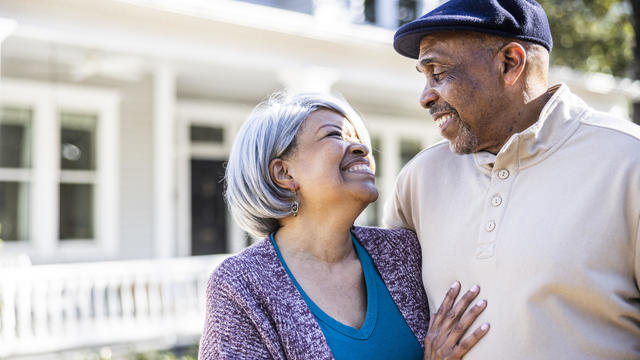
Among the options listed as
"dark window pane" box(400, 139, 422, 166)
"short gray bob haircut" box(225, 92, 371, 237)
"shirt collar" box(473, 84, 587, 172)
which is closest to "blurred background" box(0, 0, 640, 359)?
"dark window pane" box(400, 139, 422, 166)

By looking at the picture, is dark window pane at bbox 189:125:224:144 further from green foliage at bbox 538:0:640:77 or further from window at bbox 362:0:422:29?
green foliage at bbox 538:0:640:77

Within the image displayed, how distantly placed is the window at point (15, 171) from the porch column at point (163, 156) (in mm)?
1514

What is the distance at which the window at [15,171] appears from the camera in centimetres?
834

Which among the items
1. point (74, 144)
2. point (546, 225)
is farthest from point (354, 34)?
point (546, 225)

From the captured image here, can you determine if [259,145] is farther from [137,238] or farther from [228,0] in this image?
[137,238]

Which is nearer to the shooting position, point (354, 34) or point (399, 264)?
point (399, 264)

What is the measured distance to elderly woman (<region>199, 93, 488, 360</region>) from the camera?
2.28 meters

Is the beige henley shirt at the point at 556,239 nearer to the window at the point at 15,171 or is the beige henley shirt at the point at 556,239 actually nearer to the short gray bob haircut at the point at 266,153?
the short gray bob haircut at the point at 266,153

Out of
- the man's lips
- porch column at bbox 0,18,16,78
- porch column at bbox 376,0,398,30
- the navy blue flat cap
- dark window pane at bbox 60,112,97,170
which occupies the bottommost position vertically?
the man's lips

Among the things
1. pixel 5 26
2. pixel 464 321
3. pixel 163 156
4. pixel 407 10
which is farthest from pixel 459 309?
pixel 407 10

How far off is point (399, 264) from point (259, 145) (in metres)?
0.68

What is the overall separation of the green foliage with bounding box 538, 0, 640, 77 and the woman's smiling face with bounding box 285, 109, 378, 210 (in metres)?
11.9

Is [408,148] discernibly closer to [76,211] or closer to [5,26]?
[76,211]

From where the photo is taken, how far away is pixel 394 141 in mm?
12484
